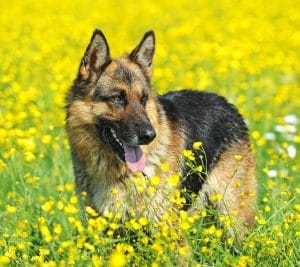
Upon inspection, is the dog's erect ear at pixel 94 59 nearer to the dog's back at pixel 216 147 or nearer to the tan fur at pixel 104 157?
the tan fur at pixel 104 157

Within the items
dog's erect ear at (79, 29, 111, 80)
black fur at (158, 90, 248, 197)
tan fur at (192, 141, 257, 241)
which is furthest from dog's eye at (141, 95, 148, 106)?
tan fur at (192, 141, 257, 241)

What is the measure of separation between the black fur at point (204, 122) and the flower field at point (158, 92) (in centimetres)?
32

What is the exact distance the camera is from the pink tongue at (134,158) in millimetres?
5320

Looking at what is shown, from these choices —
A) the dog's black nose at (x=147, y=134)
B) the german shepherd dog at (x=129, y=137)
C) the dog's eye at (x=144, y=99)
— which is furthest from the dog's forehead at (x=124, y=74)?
the dog's black nose at (x=147, y=134)

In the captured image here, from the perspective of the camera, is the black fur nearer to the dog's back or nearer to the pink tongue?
the dog's back

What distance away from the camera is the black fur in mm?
5793

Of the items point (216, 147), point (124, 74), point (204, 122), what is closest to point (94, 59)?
point (124, 74)

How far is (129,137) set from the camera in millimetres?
5195

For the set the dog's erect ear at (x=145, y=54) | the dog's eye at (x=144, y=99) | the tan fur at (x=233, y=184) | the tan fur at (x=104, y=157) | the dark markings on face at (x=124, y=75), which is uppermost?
the dog's erect ear at (x=145, y=54)

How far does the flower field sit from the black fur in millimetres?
316

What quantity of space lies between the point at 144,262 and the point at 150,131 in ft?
3.52

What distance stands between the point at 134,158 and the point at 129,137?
23 centimetres

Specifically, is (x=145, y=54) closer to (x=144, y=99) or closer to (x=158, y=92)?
(x=144, y=99)

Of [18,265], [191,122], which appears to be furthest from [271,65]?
[18,265]
